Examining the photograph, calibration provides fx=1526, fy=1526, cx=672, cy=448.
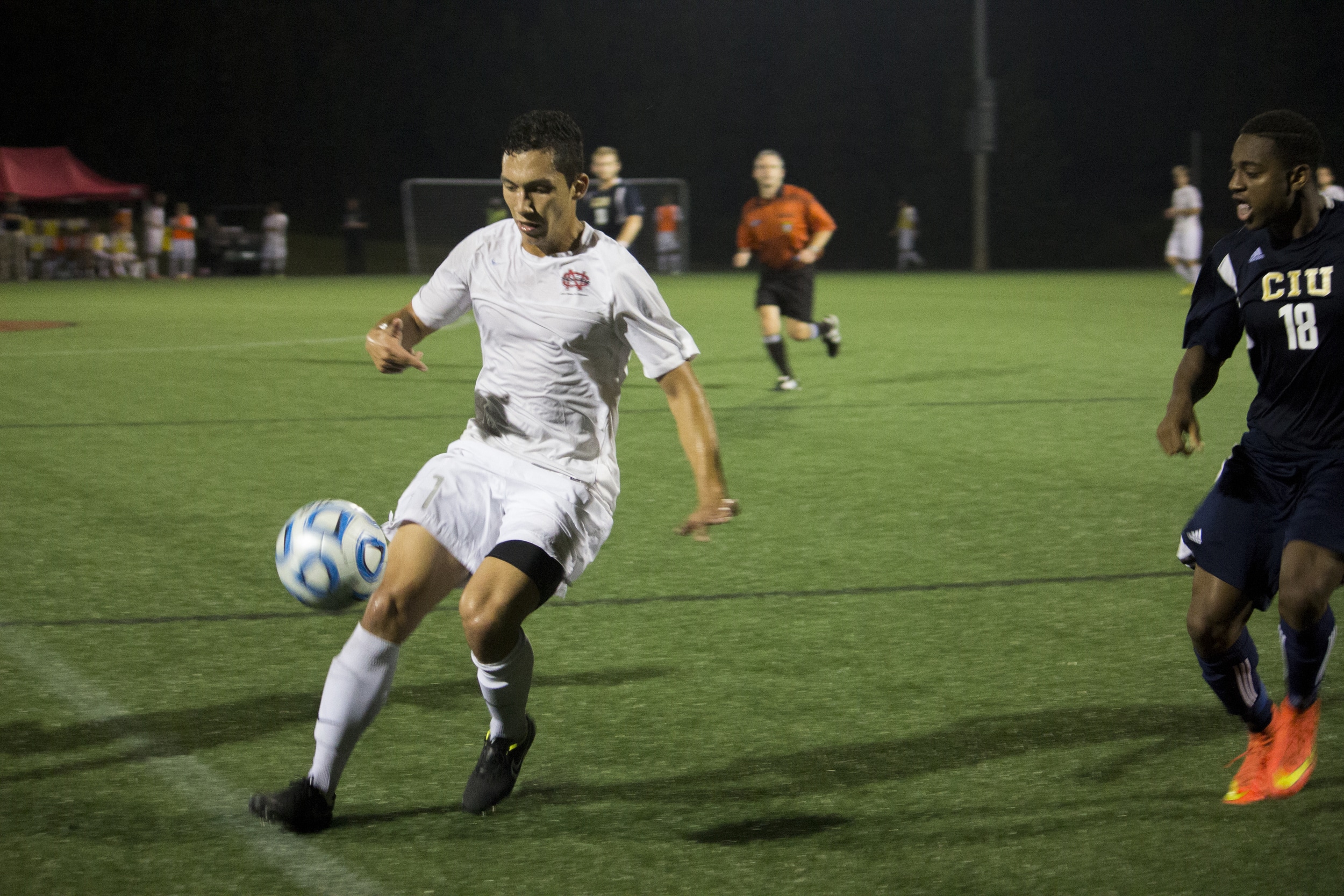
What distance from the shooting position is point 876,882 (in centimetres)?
340

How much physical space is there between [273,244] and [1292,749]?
36095 mm

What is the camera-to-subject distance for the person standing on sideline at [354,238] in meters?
38.0

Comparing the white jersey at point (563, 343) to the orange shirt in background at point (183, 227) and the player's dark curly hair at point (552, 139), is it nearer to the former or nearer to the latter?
the player's dark curly hair at point (552, 139)

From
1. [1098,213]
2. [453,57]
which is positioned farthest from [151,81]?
[1098,213]

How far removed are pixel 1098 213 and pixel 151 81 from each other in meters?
34.3

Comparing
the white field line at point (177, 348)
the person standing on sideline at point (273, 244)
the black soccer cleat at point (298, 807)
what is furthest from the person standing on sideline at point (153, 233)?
the black soccer cleat at point (298, 807)

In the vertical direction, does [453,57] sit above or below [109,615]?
above

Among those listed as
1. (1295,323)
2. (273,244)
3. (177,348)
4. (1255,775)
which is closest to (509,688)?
(1255,775)

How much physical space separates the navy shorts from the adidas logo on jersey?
0.37 metres

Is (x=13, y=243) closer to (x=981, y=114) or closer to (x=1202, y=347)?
(x=981, y=114)

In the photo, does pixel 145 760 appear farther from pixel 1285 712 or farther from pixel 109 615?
pixel 1285 712

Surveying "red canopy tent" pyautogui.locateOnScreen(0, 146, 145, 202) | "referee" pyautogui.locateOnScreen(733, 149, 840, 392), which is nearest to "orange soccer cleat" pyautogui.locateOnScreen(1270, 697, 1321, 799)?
"referee" pyautogui.locateOnScreen(733, 149, 840, 392)

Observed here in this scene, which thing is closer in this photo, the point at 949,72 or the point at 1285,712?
the point at 1285,712

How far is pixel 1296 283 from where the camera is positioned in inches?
148
